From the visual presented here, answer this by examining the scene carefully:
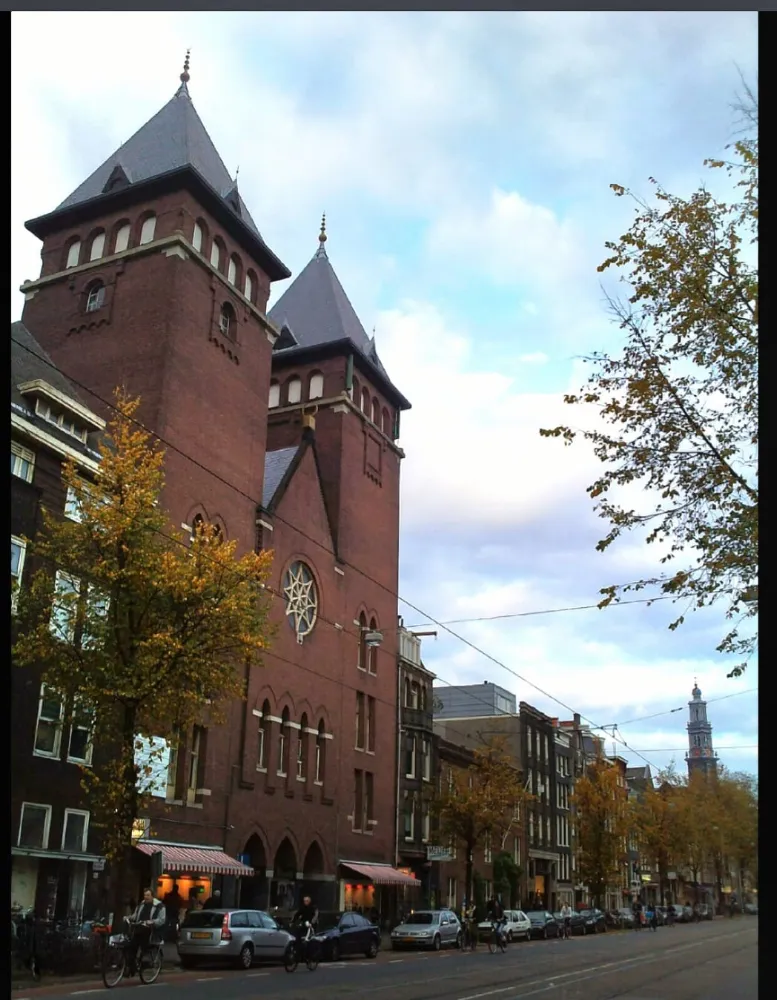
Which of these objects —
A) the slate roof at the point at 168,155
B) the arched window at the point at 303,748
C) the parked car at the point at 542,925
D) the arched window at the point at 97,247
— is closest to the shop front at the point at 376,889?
the arched window at the point at 303,748

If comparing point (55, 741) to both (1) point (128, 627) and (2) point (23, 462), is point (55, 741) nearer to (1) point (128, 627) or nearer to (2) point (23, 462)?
(1) point (128, 627)

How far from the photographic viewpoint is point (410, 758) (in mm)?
49312

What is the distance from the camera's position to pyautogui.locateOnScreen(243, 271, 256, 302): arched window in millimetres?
41531

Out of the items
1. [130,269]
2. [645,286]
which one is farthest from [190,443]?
[645,286]

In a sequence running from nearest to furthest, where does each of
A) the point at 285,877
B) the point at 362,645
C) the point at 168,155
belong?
the point at 285,877, the point at 168,155, the point at 362,645

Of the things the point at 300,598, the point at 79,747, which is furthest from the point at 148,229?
the point at 79,747

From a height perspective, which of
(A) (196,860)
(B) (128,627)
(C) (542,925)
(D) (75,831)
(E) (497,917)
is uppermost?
(B) (128,627)

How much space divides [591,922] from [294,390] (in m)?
33.3

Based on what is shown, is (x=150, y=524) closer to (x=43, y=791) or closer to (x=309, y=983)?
(x=43, y=791)

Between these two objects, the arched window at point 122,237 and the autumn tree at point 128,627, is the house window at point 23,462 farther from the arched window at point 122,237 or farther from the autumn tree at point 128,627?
the arched window at point 122,237

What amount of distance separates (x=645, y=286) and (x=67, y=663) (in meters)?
14.8

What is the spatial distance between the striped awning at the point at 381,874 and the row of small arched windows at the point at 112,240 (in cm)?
2681

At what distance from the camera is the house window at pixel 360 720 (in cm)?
4469

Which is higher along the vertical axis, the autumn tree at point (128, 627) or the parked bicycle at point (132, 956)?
the autumn tree at point (128, 627)
